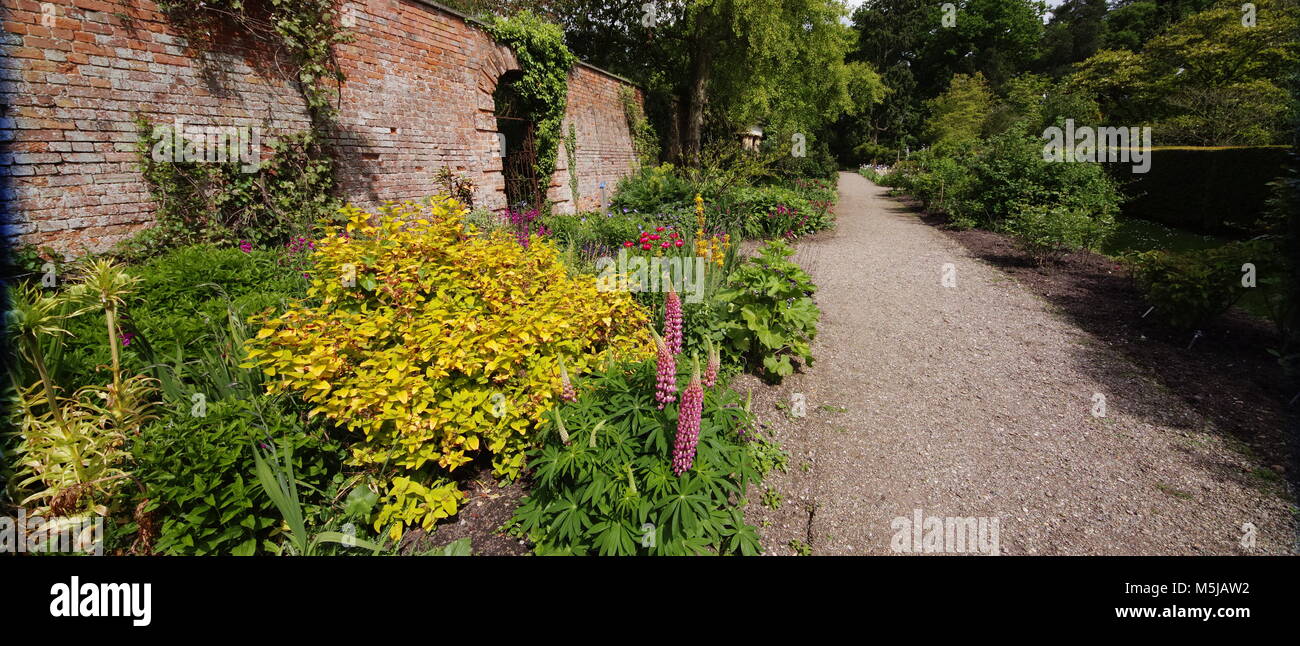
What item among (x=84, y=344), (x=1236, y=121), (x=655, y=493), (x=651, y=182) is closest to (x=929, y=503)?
(x=655, y=493)

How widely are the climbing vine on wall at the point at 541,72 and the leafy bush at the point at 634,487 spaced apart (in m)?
8.43

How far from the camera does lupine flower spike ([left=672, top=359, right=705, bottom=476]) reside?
191cm

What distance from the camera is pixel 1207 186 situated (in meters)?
10.5

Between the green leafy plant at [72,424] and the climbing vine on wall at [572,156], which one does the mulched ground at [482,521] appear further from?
the climbing vine on wall at [572,156]

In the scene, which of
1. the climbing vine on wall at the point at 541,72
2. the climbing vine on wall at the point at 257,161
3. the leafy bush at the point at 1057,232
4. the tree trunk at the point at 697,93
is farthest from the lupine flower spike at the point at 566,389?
the tree trunk at the point at 697,93

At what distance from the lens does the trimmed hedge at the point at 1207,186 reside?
9.57 metres

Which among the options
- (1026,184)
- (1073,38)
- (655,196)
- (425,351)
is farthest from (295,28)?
(1073,38)

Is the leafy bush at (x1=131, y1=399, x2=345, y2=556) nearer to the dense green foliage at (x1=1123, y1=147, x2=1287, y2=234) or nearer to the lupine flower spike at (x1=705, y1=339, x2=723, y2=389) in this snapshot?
the lupine flower spike at (x1=705, y1=339, x2=723, y2=389)

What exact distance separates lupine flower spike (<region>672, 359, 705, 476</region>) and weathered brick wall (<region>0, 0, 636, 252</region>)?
547cm

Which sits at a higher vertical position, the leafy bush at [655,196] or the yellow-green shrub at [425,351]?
the leafy bush at [655,196]

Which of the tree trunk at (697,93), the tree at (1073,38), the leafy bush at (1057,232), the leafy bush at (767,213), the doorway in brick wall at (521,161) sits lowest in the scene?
the leafy bush at (1057,232)

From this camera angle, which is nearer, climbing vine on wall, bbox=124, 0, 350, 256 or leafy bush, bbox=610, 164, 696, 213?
Answer: climbing vine on wall, bbox=124, 0, 350, 256

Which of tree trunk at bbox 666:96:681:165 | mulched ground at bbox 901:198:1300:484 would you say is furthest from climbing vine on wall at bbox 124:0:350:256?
tree trunk at bbox 666:96:681:165

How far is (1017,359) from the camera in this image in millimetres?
4566
